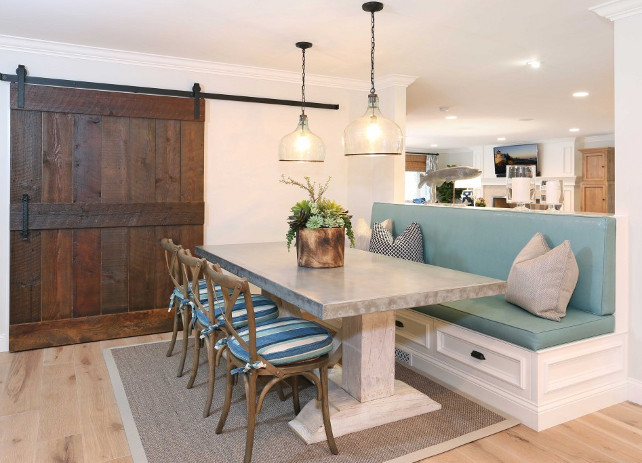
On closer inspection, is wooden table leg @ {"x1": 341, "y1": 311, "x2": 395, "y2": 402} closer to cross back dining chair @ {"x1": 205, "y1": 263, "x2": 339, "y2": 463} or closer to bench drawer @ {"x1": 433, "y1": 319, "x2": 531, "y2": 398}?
cross back dining chair @ {"x1": 205, "y1": 263, "x2": 339, "y2": 463}

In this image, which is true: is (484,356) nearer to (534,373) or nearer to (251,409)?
(534,373)

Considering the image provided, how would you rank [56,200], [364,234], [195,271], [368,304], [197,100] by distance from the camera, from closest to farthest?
[368,304], [195,271], [56,200], [197,100], [364,234]

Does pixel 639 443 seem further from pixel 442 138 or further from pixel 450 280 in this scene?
pixel 442 138

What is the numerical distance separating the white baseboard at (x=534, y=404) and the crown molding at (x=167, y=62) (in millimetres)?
2859

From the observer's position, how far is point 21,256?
3.68 metres

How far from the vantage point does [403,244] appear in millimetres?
3867

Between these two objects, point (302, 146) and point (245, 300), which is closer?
point (245, 300)

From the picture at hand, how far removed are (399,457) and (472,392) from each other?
0.81 m

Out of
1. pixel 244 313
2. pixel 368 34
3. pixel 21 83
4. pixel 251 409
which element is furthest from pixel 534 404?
pixel 21 83

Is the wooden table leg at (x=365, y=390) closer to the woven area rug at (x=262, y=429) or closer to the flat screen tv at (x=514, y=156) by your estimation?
the woven area rug at (x=262, y=429)

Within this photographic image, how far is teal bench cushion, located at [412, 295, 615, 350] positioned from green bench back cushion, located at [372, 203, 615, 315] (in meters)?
0.11

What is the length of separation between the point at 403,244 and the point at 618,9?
6.58 feet

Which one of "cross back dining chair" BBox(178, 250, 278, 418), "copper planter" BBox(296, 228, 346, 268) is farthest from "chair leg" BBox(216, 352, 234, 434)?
"copper planter" BBox(296, 228, 346, 268)

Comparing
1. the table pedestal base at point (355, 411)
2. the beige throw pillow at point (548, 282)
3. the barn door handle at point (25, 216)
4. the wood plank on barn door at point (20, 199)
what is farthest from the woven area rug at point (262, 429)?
the barn door handle at point (25, 216)
